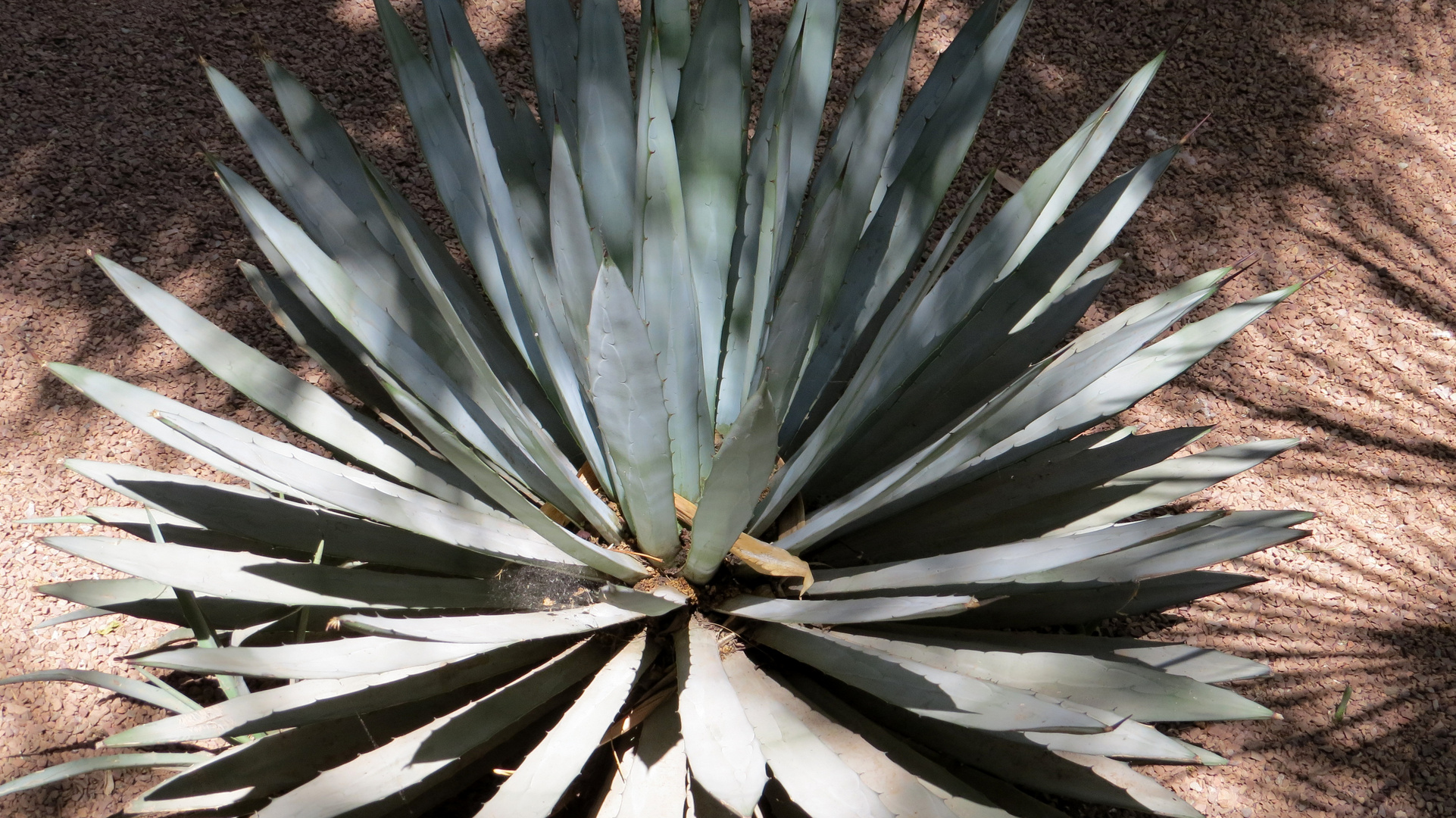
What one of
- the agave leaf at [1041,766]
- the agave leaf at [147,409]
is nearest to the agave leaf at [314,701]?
the agave leaf at [147,409]

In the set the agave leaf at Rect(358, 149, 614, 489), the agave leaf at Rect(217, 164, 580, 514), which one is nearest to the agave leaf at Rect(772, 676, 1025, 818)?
the agave leaf at Rect(358, 149, 614, 489)

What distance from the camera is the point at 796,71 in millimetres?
1658

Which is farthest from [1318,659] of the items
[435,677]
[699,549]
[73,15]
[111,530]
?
[73,15]

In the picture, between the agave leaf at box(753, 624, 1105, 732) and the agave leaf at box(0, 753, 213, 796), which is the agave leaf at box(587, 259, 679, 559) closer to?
the agave leaf at box(753, 624, 1105, 732)

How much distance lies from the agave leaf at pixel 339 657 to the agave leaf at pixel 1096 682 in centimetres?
58

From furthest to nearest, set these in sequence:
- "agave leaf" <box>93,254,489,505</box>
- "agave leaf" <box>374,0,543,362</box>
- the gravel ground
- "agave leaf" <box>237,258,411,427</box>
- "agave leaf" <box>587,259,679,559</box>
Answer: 1. the gravel ground
2. "agave leaf" <box>237,258,411,427</box>
3. "agave leaf" <box>374,0,543,362</box>
4. "agave leaf" <box>93,254,489,505</box>
5. "agave leaf" <box>587,259,679,559</box>

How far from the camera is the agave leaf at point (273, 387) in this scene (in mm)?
1548

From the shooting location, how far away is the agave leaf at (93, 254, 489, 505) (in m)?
1.55

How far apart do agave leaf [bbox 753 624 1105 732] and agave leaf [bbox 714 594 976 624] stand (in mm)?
58

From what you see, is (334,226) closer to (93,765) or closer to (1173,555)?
(93,765)

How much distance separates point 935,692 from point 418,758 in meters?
0.76

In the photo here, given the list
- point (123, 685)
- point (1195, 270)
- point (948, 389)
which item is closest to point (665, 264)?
point (948, 389)

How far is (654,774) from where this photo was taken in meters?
1.49

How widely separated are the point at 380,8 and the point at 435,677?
42.2 inches
